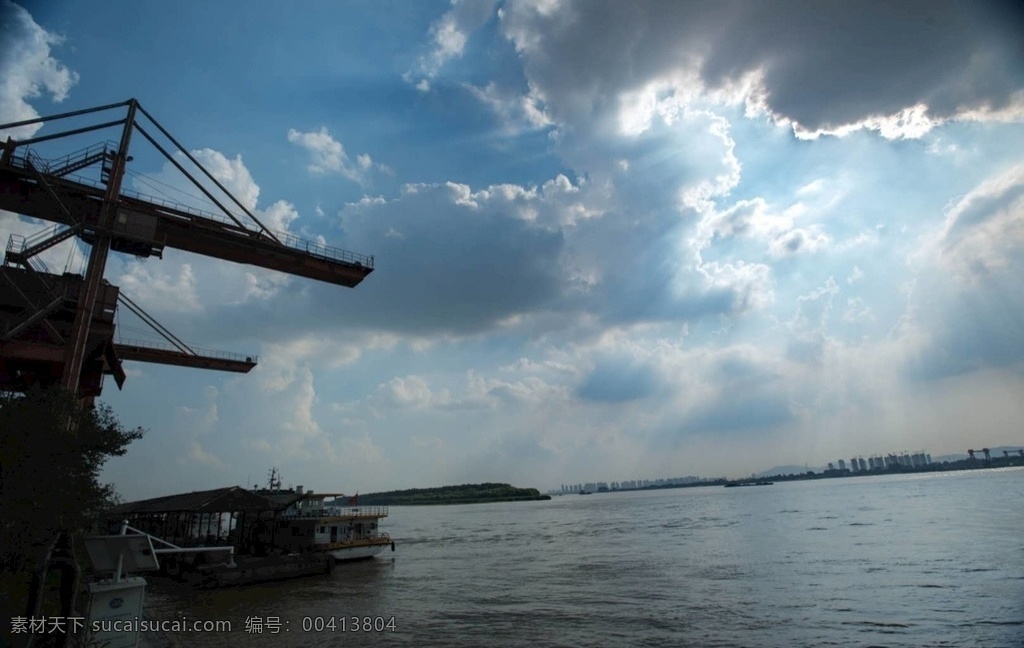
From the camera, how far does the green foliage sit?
13820 millimetres

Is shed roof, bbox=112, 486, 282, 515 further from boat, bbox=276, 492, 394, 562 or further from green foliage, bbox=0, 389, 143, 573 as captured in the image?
green foliage, bbox=0, 389, 143, 573

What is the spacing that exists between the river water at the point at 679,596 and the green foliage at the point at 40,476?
8.32 m

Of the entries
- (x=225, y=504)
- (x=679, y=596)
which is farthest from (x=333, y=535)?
(x=679, y=596)

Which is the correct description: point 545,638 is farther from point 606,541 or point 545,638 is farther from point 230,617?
point 606,541

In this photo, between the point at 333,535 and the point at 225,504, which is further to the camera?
the point at 333,535

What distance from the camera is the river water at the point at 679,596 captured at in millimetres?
20125

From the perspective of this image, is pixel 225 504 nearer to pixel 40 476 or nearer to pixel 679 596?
pixel 40 476

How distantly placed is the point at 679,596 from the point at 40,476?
25.7 meters

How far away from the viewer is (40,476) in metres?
14.6

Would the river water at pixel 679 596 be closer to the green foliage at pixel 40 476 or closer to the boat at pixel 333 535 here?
the boat at pixel 333 535

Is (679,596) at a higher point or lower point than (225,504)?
lower

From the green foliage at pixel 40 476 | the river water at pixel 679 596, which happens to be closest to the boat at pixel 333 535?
the river water at pixel 679 596

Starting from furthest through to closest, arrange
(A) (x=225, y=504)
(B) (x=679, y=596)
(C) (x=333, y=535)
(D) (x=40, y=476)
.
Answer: (C) (x=333, y=535)
(A) (x=225, y=504)
(B) (x=679, y=596)
(D) (x=40, y=476)

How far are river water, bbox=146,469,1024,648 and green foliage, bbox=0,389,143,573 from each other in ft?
27.3
